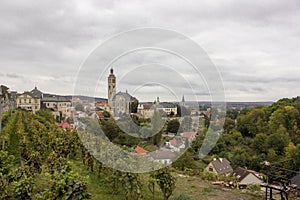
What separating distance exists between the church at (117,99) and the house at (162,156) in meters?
1.09

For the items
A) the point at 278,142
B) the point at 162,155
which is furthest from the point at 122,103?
the point at 278,142

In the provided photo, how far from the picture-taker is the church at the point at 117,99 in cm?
553

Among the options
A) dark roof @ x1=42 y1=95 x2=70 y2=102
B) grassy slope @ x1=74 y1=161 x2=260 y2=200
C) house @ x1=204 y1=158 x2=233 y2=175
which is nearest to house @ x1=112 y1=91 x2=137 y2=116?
Answer: grassy slope @ x1=74 y1=161 x2=260 y2=200

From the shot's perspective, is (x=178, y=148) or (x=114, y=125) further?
(x=178, y=148)

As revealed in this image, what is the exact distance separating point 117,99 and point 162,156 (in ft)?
5.37

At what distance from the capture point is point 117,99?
5.61 meters

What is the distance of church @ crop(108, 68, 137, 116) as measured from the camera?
5527 millimetres

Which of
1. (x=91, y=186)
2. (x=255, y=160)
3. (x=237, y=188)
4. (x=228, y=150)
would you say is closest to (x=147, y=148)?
(x=91, y=186)

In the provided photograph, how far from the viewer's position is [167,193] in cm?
673

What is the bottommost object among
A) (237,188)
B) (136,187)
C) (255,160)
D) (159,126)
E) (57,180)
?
(255,160)

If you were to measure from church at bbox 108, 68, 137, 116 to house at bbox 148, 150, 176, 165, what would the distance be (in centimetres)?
109

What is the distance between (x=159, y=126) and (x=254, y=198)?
354cm

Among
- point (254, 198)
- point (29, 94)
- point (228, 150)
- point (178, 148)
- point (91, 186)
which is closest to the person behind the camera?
point (178, 148)

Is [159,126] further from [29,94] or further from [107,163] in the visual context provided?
[29,94]
